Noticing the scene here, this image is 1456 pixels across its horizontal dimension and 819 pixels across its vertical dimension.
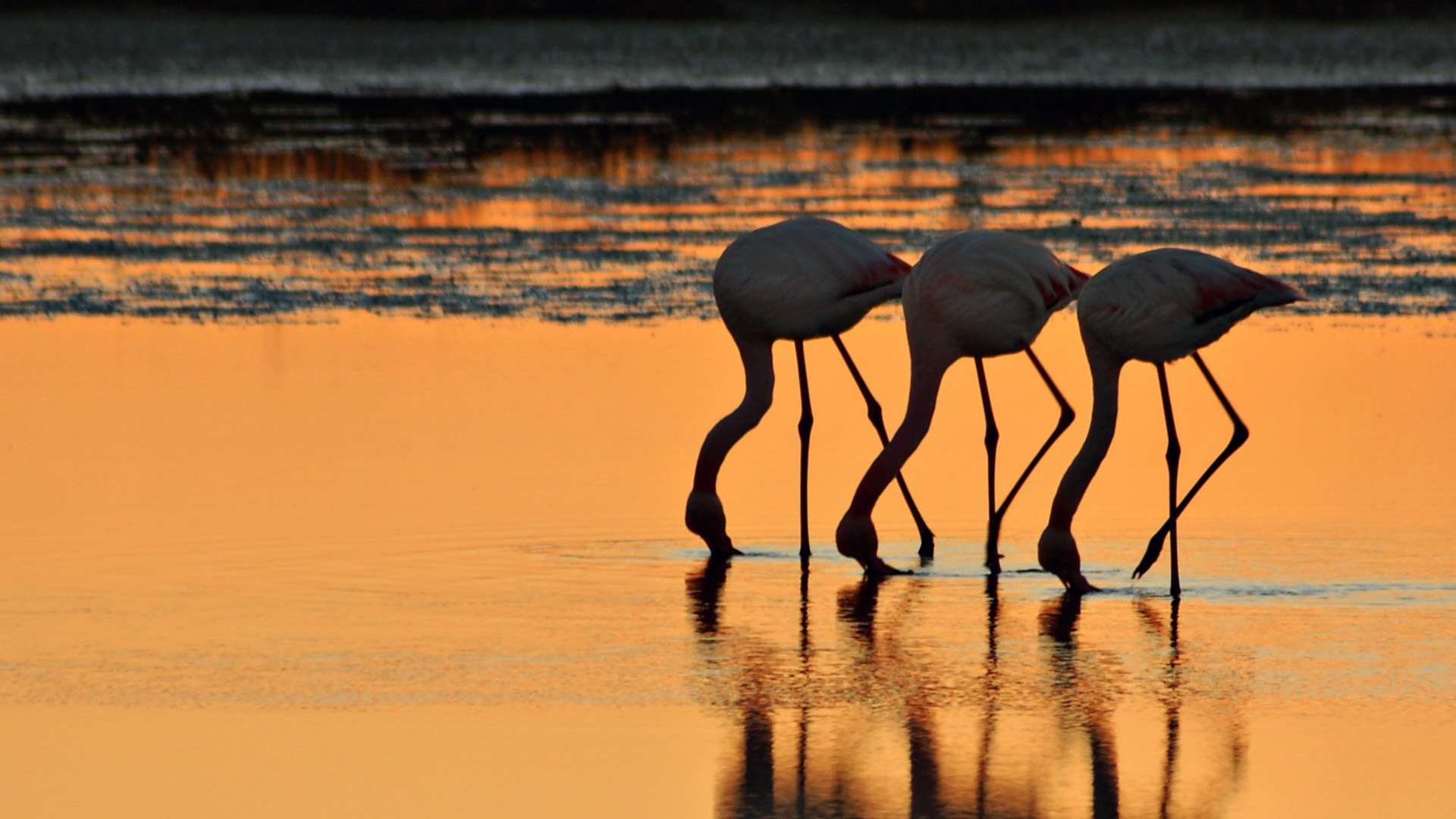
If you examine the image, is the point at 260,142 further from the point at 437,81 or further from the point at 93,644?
the point at 93,644

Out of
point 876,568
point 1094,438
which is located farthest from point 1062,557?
point 876,568

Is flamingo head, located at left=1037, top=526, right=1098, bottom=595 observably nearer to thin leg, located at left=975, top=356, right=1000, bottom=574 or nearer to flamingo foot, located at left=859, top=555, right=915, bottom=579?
thin leg, located at left=975, top=356, right=1000, bottom=574

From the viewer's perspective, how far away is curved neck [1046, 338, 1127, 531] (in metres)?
7.63

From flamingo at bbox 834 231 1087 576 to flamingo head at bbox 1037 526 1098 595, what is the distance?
17.9 inches

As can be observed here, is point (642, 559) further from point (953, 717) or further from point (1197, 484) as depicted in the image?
point (953, 717)

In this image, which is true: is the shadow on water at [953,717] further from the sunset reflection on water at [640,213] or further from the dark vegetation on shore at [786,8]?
the dark vegetation on shore at [786,8]

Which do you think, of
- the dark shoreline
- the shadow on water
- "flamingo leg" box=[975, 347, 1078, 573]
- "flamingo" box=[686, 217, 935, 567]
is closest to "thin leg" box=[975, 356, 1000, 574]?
"flamingo leg" box=[975, 347, 1078, 573]

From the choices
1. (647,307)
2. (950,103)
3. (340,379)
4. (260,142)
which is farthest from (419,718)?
(950,103)

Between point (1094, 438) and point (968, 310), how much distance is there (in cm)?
65

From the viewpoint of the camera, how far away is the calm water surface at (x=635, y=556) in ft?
18.5

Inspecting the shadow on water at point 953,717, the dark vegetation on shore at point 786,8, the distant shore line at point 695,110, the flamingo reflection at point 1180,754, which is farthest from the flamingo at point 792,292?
the dark vegetation on shore at point 786,8

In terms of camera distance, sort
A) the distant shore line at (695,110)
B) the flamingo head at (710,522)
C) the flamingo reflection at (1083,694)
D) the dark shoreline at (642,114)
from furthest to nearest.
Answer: the distant shore line at (695,110) < the dark shoreline at (642,114) < the flamingo head at (710,522) < the flamingo reflection at (1083,694)

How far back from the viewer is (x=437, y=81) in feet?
114

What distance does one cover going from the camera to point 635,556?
324 inches
